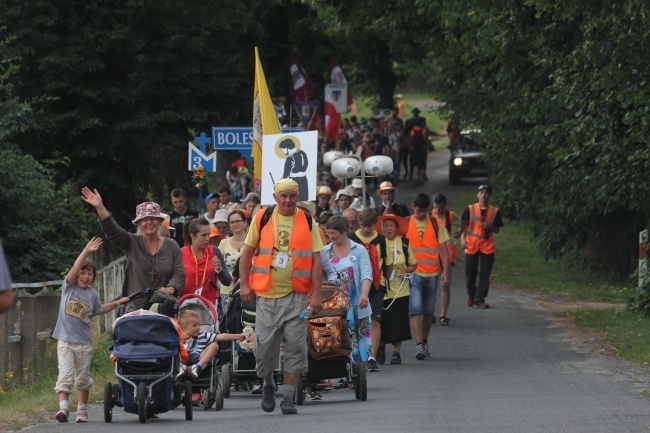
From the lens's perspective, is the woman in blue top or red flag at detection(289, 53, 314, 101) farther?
red flag at detection(289, 53, 314, 101)

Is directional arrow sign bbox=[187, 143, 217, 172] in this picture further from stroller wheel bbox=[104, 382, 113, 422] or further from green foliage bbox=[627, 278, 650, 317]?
stroller wheel bbox=[104, 382, 113, 422]

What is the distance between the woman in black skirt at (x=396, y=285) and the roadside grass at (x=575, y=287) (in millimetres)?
2707

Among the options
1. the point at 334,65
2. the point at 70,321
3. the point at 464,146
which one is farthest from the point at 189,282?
the point at 464,146

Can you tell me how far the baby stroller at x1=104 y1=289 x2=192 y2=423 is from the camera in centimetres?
1152

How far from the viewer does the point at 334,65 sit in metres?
45.3

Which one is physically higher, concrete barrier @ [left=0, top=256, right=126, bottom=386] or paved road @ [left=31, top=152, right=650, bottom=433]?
concrete barrier @ [left=0, top=256, right=126, bottom=386]

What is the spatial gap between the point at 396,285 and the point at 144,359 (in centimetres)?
612

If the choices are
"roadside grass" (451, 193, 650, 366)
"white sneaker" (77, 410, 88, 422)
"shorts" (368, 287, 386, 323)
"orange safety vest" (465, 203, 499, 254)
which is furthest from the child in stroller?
"orange safety vest" (465, 203, 499, 254)

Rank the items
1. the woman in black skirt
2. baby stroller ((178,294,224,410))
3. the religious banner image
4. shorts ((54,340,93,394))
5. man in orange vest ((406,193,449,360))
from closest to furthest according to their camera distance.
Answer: shorts ((54,340,93,394)) < baby stroller ((178,294,224,410)) < the religious banner image < the woman in black skirt < man in orange vest ((406,193,449,360))

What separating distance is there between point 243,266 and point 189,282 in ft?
6.56

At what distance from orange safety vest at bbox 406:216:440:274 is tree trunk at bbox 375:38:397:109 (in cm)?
3458

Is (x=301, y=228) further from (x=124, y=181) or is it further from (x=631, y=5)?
(x=124, y=181)

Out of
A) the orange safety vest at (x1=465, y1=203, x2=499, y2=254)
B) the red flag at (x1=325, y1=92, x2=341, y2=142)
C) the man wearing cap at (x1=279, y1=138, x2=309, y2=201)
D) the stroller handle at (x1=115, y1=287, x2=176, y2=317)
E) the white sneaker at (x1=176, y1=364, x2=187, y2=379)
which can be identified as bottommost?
the white sneaker at (x1=176, y1=364, x2=187, y2=379)

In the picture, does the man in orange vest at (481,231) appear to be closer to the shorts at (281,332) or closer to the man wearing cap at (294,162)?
the man wearing cap at (294,162)
